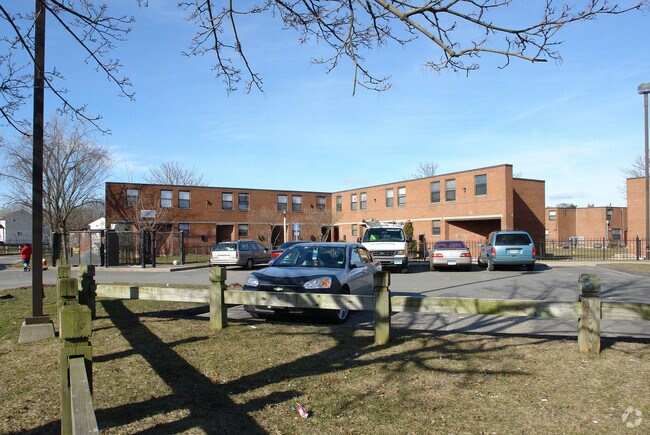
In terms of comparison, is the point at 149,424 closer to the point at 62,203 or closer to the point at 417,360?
the point at 417,360

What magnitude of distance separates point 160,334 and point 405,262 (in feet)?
49.4

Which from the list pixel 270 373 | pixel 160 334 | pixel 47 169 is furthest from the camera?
pixel 47 169

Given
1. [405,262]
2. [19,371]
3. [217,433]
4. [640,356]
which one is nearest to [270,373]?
[217,433]

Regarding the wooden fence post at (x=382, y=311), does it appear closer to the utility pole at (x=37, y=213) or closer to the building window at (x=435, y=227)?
the utility pole at (x=37, y=213)

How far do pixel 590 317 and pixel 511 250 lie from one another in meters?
15.8

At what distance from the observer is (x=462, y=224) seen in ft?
129

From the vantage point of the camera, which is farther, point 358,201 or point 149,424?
point 358,201

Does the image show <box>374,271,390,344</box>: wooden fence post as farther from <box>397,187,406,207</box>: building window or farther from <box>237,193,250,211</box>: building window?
<box>237,193,250,211</box>: building window

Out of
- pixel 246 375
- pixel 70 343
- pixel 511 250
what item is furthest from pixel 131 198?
pixel 70 343

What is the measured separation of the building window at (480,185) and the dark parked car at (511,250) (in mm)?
14344

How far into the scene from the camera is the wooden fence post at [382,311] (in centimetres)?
656

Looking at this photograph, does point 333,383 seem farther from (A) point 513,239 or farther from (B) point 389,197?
(B) point 389,197

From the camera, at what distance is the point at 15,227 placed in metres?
98.1

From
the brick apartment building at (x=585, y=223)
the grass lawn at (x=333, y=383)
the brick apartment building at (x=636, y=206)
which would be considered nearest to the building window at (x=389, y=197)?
the brick apartment building at (x=636, y=206)
